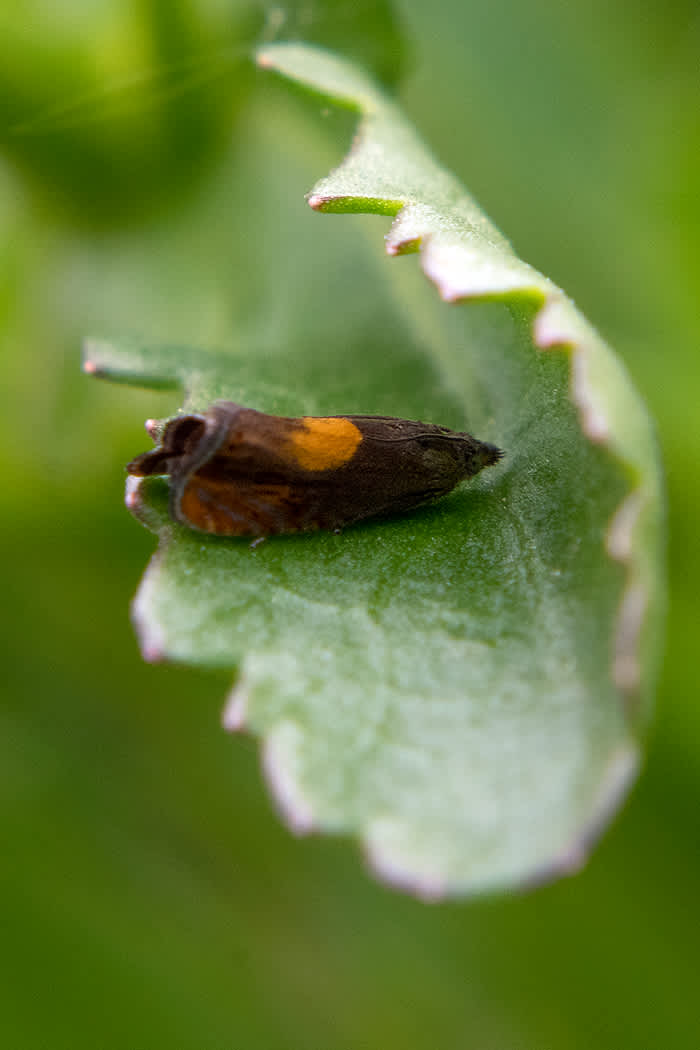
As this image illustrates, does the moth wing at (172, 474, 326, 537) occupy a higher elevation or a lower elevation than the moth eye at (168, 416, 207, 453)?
lower

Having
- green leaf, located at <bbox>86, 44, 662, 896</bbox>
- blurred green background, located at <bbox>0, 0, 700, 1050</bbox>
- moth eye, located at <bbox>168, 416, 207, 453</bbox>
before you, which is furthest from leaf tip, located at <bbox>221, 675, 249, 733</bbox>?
blurred green background, located at <bbox>0, 0, 700, 1050</bbox>

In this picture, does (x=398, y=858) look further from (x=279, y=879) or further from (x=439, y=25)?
(x=439, y=25)

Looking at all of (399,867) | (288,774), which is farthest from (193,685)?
(399,867)

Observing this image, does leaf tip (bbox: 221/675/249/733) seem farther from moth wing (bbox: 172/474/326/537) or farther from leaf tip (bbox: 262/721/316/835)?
moth wing (bbox: 172/474/326/537)

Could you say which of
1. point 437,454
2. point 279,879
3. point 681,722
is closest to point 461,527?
point 437,454

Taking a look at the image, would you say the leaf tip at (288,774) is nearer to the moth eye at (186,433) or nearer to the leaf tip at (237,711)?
the leaf tip at (237,711)

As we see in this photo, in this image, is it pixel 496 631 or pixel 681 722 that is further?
pixel 681 722

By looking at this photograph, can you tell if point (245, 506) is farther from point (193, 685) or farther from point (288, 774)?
point (193, 685)
